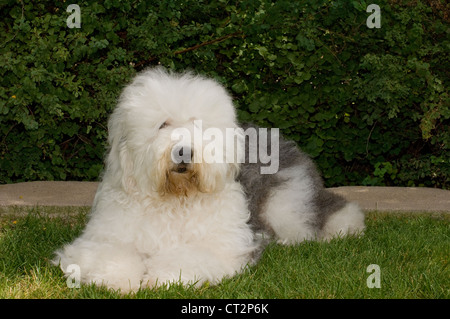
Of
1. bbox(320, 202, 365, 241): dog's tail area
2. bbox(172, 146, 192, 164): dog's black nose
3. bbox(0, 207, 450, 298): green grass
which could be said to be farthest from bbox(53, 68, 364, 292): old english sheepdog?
bbox(320, 202, 365, 241): dog's tail area

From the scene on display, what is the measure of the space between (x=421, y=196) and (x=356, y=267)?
7.63 feet

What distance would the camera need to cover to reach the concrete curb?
538cm

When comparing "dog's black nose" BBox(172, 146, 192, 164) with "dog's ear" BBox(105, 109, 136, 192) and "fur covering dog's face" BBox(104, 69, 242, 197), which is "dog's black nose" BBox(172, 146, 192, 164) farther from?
"dog's ear" BBox(105, 109, 136, 192)

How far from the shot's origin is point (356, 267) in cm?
379

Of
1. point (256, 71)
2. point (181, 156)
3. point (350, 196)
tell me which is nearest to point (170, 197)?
point (181, 156)

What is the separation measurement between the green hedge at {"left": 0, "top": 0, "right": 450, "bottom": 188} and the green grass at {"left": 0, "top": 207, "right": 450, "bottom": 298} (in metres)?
1.27

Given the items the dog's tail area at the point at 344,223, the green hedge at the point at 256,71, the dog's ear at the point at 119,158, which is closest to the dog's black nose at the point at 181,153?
the dog's ear at the point at 119,158

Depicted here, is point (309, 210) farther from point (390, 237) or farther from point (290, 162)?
point (390, 237)

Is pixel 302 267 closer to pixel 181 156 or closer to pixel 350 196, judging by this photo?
pixel 181 156

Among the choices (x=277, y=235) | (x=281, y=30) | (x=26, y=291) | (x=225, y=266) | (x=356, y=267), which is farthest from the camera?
(x=281, y=30)

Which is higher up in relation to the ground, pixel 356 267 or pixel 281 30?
pixel 281 30

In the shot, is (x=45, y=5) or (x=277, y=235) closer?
(x=277, y=235)

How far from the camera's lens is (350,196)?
19.2 ft

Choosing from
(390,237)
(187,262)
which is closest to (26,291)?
(187,262)
